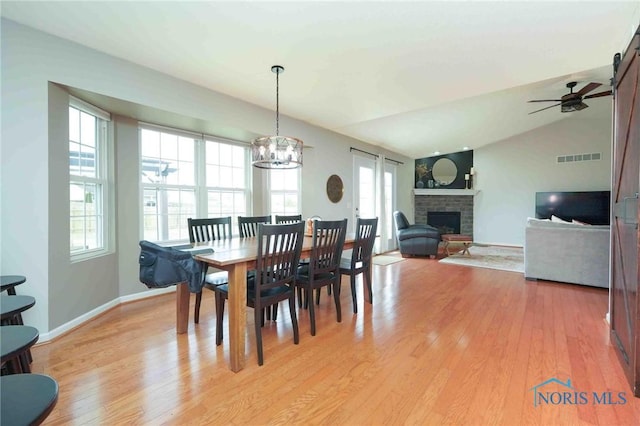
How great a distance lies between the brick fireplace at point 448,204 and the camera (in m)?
8.26

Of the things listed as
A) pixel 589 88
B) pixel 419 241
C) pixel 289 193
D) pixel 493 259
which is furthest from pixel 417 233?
pixel 589 88

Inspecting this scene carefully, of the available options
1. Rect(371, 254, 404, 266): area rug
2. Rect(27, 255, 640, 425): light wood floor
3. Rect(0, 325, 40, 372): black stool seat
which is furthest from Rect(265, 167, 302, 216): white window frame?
Rect(0, 325, 40, 372): black stool seat

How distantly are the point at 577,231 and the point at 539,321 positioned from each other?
1.92 meters

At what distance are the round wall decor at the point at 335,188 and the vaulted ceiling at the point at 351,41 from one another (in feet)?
5.47

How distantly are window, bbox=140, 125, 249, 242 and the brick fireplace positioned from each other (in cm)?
582

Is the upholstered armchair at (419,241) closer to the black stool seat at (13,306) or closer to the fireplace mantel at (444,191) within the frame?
the fireplace mantel at (444,191)

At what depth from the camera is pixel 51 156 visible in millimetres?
2363

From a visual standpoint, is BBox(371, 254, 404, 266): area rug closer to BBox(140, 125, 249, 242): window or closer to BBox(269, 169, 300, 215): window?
BBox(269, 169, 300, 215): window

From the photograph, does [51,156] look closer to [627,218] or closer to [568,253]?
[627,218]

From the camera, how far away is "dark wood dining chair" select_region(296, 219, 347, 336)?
2490 mm

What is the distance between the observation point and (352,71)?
9.55 ft

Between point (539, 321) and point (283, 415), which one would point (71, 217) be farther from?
point (539, 321)

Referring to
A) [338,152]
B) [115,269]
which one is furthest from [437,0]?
[115,269]

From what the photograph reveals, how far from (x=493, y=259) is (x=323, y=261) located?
4648 mm
